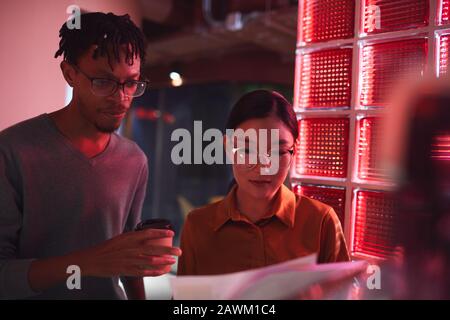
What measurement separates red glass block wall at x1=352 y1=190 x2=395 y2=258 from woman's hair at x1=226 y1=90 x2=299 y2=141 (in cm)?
40

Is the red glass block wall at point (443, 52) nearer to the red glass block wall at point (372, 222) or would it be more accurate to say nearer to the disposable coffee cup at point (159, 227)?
the red glass block wall at point (372, 222)

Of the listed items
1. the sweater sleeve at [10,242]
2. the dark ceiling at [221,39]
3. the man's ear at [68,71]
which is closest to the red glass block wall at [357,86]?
the man's ear at [68,71]

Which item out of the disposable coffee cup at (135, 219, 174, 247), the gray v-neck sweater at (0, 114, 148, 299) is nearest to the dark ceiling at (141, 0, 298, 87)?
the gray v-neck sweater at (0, 114, 148, 299)

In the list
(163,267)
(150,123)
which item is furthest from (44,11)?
(150,123)

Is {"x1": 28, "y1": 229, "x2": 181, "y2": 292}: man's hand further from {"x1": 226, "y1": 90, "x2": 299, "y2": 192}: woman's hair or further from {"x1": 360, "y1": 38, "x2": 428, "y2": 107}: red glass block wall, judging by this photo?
{"x1": 360, "y1": 38, "x2": 428, "y2": 107}: red glass block wall

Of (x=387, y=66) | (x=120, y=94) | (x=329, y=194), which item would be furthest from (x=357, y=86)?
(x=120, y=94)

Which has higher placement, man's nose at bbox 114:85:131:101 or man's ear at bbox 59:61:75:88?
man's ear at bbox 59:61:75:88

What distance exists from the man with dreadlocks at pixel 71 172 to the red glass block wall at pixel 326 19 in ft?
1.89

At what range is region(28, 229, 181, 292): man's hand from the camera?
2.63 feet

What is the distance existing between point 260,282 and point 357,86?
2.50 feet

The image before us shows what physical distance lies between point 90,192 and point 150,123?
4.58 meters

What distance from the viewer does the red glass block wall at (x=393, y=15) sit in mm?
1100

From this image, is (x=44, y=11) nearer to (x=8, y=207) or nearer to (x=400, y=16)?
(x=8, y=207)
